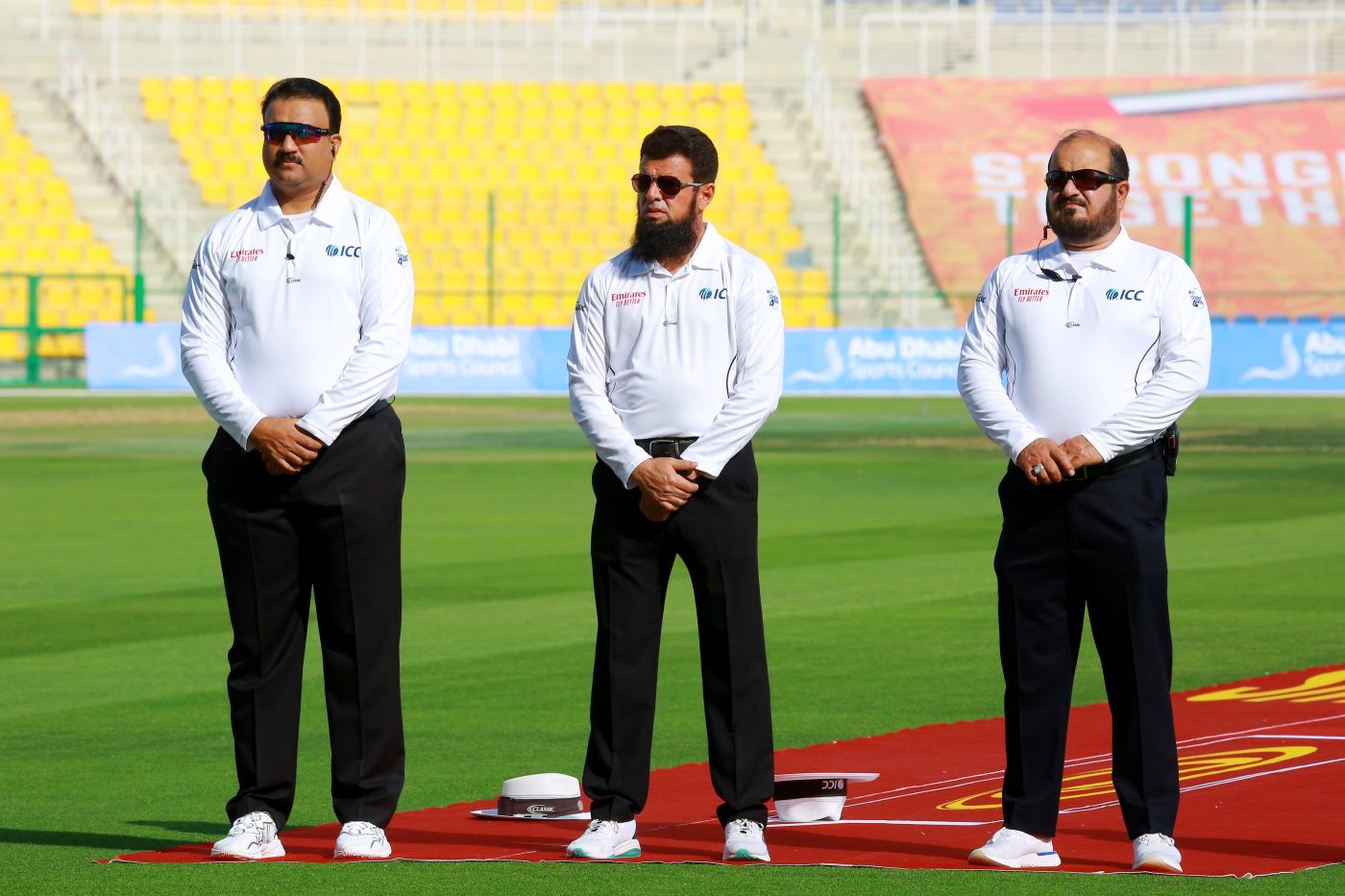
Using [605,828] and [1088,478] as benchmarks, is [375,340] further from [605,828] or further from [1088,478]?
[1088,478]

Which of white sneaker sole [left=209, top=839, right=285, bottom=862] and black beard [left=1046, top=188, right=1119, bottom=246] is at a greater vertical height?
black beard [left=1046, top=188, right=1119, bottom=246]

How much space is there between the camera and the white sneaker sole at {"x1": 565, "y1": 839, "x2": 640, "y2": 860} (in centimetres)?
632

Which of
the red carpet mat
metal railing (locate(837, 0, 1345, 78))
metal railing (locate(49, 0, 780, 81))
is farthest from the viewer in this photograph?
metal railing (locate(837, 0, 1345, 78))

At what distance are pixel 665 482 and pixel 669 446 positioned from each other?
6.3 inches

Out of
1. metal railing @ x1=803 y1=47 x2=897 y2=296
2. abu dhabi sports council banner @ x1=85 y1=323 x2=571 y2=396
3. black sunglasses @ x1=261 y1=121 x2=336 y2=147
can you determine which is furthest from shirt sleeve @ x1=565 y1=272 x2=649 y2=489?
metal railing @ x1=803 y1=47 x2=897 y2=296

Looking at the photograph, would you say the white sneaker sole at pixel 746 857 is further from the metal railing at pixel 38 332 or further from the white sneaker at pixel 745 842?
the metal railing at pixel 38 332

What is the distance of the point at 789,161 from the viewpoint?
1770 inches

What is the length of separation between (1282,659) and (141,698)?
5141mm

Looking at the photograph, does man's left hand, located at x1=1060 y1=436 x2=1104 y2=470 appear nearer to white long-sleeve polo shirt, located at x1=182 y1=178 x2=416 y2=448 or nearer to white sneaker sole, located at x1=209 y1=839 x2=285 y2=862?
white long-sleeve polo shirt, located at x1=182 y1=178 x2=416 y2=448

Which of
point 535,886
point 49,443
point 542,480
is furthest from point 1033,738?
point 49,443

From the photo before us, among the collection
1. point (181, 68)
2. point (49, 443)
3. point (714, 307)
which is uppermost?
point (181, 68)

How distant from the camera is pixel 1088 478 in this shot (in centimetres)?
619

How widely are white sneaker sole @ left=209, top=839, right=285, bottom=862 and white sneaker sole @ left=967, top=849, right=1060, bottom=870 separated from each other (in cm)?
196

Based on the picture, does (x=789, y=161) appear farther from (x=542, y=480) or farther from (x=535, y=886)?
(x=535, y=886)
